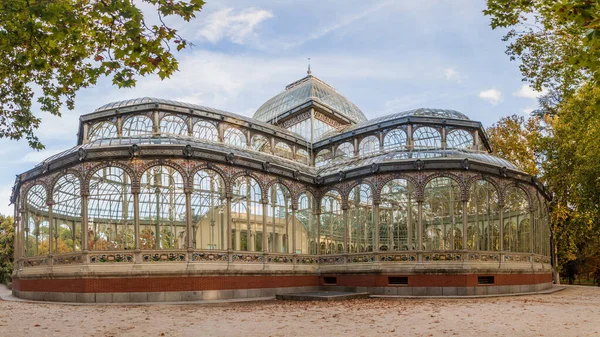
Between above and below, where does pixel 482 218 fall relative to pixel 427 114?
below

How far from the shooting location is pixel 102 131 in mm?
26281

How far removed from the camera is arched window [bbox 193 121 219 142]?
1085 inches

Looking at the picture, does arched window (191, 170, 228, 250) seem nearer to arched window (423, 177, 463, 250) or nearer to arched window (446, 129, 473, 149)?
arched window (423, 177, 463, 250)

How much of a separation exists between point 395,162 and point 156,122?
1162 cm

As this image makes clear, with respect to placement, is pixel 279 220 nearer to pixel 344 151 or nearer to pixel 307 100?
pixel 344 151

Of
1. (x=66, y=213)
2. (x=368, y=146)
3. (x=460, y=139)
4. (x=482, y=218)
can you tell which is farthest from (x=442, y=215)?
(x=66, y=213)

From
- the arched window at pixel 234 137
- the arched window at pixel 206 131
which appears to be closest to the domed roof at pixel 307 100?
the arched window at pixel 234 137

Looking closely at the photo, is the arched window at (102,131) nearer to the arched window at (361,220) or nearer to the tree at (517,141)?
the arched window at (361,220)

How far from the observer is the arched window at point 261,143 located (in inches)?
1175

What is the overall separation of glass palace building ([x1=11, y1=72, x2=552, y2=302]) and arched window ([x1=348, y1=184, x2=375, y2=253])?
67 mm

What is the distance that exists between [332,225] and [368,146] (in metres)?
6.00

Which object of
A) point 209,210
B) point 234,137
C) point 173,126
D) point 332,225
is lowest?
point 332,225

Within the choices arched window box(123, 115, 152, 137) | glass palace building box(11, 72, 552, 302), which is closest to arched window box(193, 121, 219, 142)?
glass palace building box(11, 72, 552, 302)

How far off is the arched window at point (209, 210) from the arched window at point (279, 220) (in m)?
2.54
